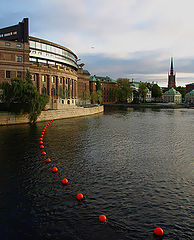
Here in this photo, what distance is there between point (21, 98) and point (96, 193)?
35.4m

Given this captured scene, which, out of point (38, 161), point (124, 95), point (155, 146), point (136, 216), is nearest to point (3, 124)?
point (38, 161)

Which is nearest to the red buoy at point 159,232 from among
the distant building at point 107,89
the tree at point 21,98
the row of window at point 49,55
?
the tree at point 21,98

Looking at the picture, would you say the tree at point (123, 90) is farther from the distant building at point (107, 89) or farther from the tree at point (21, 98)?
the tree at point (21, 98)

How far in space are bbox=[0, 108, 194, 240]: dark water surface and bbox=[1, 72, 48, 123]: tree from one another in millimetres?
21109

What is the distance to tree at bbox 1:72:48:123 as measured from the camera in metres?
43.2

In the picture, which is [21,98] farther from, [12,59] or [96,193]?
[96,193]

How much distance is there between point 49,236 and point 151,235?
4.74m

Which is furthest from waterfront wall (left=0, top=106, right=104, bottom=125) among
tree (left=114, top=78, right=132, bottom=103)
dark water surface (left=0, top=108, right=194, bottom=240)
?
tree (left=114, top=78, right=132, bottom=103)

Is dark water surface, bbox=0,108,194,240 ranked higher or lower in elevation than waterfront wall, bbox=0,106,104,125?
lower

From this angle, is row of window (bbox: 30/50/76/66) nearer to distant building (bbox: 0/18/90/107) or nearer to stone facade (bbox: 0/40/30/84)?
distant building (bbox: 0/18/90/107)

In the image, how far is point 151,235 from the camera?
9.86 metres

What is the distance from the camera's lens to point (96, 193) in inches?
546

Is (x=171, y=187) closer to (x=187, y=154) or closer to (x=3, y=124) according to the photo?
(x=187, y=154)

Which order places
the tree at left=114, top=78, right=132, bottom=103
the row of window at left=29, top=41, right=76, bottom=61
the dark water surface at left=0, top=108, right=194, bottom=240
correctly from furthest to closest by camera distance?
1. the tree at left=114, top=78, right=132, bottom=103
2. the row of window at left=29, top=41, right=76, bottom=61
3. the dark water surface at left=0, top=108, right=194, bottom=240
